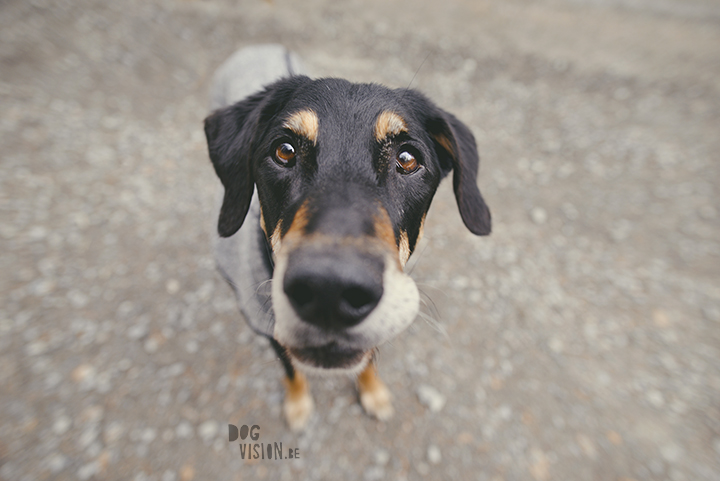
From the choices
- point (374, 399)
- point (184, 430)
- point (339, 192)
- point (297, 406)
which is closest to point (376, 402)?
point (374, 399)

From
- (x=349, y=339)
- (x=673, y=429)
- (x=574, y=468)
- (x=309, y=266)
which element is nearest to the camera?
(x=309, y=266)

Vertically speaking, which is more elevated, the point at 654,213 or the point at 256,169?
the point at 654,213

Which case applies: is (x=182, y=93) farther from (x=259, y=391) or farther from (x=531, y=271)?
(x=531, y=271)

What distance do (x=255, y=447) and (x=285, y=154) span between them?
230 centimetres

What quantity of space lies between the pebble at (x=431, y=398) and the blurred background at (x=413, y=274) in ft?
0.06

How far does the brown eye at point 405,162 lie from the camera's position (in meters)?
1.92

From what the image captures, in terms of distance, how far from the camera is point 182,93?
220 inches

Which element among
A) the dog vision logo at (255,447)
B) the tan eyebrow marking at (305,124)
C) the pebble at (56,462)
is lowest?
the pebble at (56,462)

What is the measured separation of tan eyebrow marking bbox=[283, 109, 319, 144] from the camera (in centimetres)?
178

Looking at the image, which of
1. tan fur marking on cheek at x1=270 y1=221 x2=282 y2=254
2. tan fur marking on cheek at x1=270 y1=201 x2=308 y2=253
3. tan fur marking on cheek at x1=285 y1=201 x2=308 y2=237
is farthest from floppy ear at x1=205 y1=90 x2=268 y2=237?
tan fur marking on cheek at x1=285 y1=201 x2=308 y2=237

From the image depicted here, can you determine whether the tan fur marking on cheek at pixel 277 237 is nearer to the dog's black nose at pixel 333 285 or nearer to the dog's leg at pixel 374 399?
the dog's black nose at pixel 333 285

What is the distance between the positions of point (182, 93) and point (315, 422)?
5477 millimetres

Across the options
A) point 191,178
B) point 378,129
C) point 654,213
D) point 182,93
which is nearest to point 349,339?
point 378,129

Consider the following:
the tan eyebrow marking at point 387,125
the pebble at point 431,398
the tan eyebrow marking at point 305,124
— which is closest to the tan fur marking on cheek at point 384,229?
the tan eyebrow marking at point 387,125
